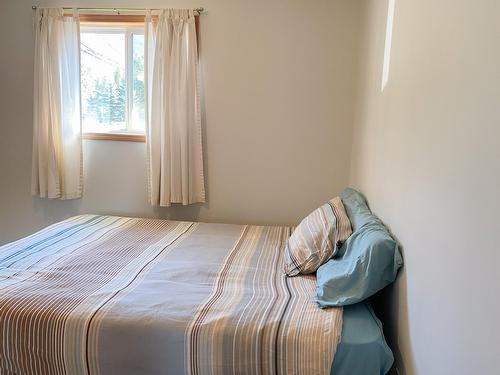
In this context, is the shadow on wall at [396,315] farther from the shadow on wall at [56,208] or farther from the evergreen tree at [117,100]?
the shadow on wall at [56,208]

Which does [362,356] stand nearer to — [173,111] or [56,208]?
[173,111]

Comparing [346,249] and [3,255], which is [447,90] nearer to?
[346,249]

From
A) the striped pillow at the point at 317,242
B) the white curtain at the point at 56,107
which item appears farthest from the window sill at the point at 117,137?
the striped pillow at the point at 317,242

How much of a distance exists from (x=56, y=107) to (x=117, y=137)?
50cm

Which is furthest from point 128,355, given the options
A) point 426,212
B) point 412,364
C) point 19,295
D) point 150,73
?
point 150,73

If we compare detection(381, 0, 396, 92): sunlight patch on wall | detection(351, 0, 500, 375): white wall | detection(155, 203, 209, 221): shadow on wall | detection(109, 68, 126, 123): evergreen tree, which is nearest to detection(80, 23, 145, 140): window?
detection(109, 68, 126, 123): evergreen tree

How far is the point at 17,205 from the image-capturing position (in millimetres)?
3295

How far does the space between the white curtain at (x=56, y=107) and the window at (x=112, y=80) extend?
13 centimetres

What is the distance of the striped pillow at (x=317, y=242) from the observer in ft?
6.34

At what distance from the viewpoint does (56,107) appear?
9.89ft

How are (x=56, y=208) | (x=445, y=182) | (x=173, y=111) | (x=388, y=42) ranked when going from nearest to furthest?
1. (x=445, y=182)
2. (x=388, y=42)
3. (x=173, y=111)
4. (x=56, y=208)

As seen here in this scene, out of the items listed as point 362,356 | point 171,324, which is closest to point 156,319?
point 171,324

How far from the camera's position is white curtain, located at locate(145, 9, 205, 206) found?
286 centimetres

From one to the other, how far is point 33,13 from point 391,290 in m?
3.20
